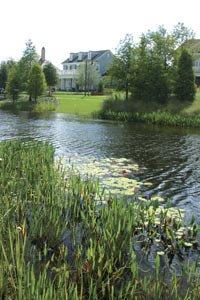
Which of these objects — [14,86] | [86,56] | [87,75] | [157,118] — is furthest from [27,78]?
[86,56]

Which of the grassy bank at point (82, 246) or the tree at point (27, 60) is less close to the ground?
the tree at point (27, 60)

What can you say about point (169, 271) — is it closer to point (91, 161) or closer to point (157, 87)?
point (91, 161)

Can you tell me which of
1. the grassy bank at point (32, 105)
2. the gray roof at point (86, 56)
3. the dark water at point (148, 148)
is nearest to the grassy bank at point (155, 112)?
the dark water at point (148, 148)

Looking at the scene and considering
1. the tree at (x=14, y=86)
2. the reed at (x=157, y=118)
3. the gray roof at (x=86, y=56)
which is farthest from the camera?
the gray roof at (x=86, y=56)

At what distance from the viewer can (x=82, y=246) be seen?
332 inches

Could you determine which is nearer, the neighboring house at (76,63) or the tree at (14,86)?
the tree at (14,86)

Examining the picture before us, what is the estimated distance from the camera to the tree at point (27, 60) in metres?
67.6

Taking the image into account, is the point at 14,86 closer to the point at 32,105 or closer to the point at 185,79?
the point at 32,105

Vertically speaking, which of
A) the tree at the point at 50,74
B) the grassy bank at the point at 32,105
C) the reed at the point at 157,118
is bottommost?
the reed at the point at 157,118

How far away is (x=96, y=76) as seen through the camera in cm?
9806

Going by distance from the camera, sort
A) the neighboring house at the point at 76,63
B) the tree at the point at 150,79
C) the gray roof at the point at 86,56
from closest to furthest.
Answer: the tree at the point at 150,79 → the neighboring house at the point at 76,63 → the gray roof at the point at 86,56

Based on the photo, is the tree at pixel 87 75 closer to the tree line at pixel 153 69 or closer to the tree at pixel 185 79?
the tree line at pixel 153 69

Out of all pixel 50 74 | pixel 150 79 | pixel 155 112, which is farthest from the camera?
pixel 50 74

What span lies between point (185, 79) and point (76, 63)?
75.1 meters
